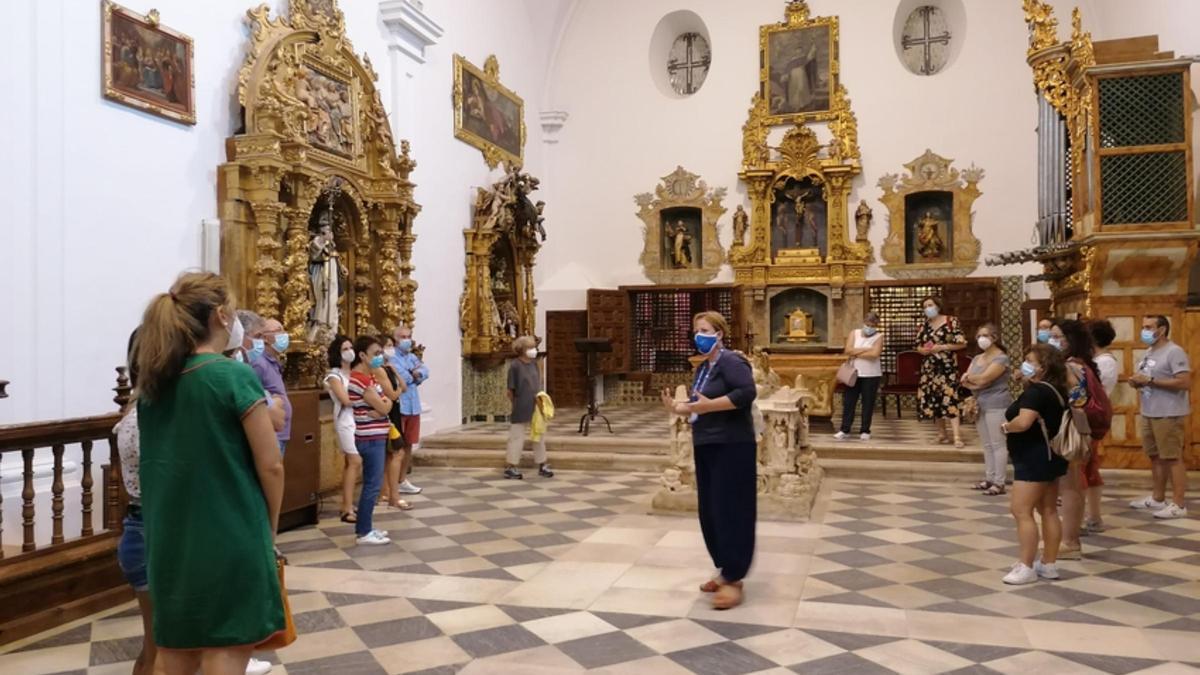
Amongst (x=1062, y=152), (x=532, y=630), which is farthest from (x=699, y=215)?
(x=532, y=630)

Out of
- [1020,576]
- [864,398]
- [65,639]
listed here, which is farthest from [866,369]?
[65,639]

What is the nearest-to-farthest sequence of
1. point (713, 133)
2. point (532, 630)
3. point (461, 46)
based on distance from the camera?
point (532, 630) → point (461, 46) → point (713, 133)

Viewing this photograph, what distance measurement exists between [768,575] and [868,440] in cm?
520

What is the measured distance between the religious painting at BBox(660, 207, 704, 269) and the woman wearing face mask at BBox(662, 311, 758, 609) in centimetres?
1148

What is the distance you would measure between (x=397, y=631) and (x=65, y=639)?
1.69 meters

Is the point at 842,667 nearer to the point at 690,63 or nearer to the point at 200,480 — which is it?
the point at 200,480

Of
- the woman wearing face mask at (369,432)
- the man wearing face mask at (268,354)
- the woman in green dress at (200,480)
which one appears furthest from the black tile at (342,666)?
the woman wearing face mask at (369,432)

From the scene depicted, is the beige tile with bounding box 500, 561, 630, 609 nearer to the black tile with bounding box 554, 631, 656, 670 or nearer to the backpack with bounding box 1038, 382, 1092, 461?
the black tile with bounding box 554, 631, 656, 670

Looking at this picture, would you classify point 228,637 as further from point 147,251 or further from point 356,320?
point 356,320

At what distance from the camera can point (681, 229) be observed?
53.1 ft

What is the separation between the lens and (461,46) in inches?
511

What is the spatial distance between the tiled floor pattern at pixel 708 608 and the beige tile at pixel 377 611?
0.6 inches

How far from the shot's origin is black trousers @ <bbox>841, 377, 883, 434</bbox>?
10125 mm

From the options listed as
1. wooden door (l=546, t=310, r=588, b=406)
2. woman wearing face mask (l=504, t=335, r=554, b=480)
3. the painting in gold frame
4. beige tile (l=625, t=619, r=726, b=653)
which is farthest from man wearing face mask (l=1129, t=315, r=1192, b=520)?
wooden door (l=546, t=310, r=588, b=406)
